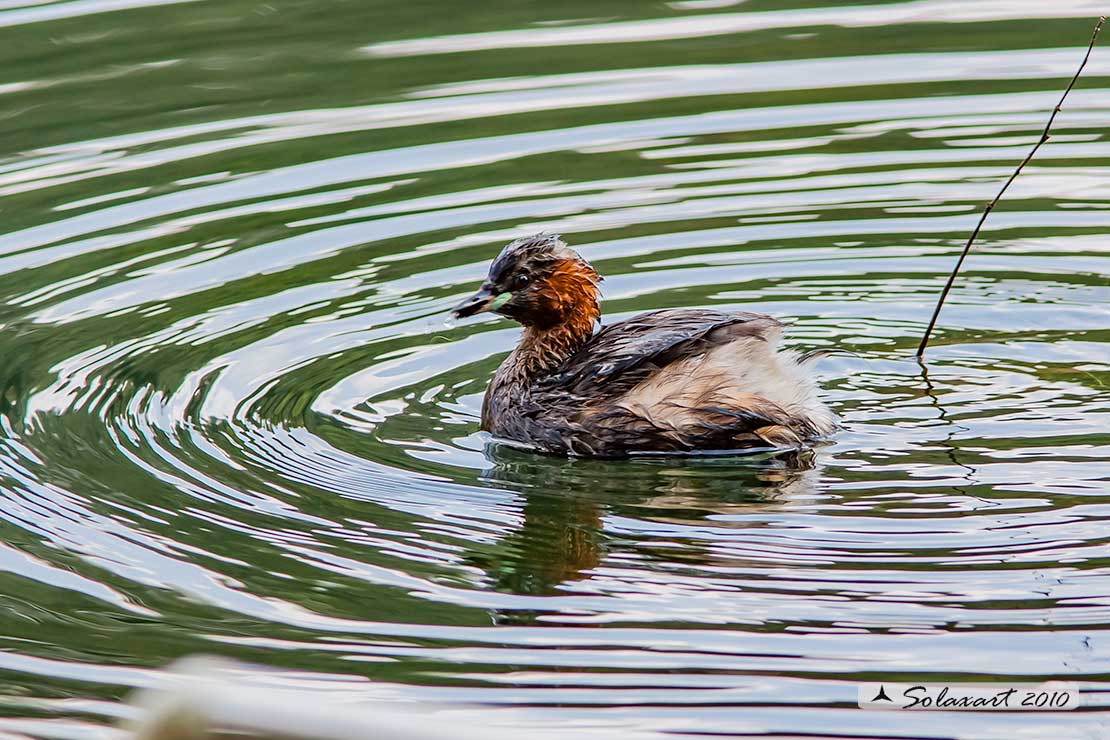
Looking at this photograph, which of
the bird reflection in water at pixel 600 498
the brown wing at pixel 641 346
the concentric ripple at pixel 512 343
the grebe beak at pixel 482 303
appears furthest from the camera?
the grebe beak at pixel 482 303

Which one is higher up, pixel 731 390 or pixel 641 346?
pixel 641 346

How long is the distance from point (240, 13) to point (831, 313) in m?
6.63

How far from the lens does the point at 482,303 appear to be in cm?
813

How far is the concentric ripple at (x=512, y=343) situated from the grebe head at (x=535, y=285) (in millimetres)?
550

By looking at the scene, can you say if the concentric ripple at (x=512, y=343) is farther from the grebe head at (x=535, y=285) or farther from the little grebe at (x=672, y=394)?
→ the grebe head at (x=535, y=285)

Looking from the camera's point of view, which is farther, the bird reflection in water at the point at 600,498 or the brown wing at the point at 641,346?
the brown wing at the point at 641,346

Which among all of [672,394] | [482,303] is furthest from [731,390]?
[482,303]

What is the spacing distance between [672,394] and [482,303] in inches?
39.5

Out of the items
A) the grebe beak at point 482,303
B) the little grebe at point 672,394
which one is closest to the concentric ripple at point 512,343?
the little grebe at point 672,394

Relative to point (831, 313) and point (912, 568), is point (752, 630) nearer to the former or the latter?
point (912, 568)

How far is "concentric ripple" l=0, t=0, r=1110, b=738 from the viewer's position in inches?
227

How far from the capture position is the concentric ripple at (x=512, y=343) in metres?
5.77

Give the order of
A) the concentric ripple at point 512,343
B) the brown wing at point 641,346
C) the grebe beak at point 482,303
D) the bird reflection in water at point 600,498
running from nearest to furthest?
the concentric ripple at point 512,343 < the bird reflection in water at point 600,498 < the brown wing at point 641,346 < the grebe beak at point 482,303

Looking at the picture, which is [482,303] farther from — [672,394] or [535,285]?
[672,394]
